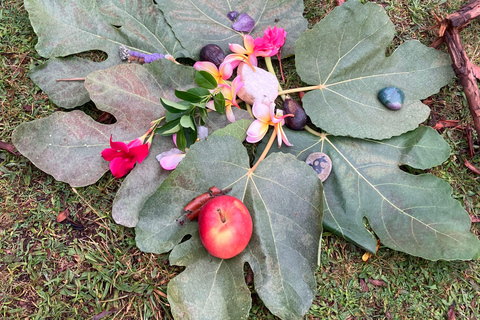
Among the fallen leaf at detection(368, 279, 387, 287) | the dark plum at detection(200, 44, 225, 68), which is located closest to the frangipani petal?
the dark plum at detection(200, 44, 225, 68)

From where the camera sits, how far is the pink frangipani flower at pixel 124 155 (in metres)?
1.59

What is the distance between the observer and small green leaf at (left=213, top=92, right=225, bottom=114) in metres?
1.65

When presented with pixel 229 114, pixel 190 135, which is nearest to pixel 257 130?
pixel 229 114

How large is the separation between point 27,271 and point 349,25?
2.08 m

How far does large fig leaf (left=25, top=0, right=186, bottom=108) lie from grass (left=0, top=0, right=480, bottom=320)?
121 mm

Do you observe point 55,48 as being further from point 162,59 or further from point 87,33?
point 162,59

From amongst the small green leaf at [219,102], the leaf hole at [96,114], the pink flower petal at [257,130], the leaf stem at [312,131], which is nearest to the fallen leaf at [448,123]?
the leaf stem at [312,131]

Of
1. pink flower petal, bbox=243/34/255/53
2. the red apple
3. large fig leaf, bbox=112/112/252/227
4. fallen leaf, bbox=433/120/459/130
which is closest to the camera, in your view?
the red apple

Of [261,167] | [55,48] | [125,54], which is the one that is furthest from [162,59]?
[261,167]

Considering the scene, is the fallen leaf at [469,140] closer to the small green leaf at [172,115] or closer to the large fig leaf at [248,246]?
the large fig leaf at [248,246]

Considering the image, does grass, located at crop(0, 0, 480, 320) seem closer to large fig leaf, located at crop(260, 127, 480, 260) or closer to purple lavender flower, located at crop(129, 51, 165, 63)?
large fig leaf, located at crop(260, 127, 480, 260)

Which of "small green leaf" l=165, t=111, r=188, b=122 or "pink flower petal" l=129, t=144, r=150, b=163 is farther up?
"small green leaf" l=165, t=111, r=188, b=122

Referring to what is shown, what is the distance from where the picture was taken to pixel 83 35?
72.4 inches

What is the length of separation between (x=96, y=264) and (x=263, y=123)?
1.10 metres
